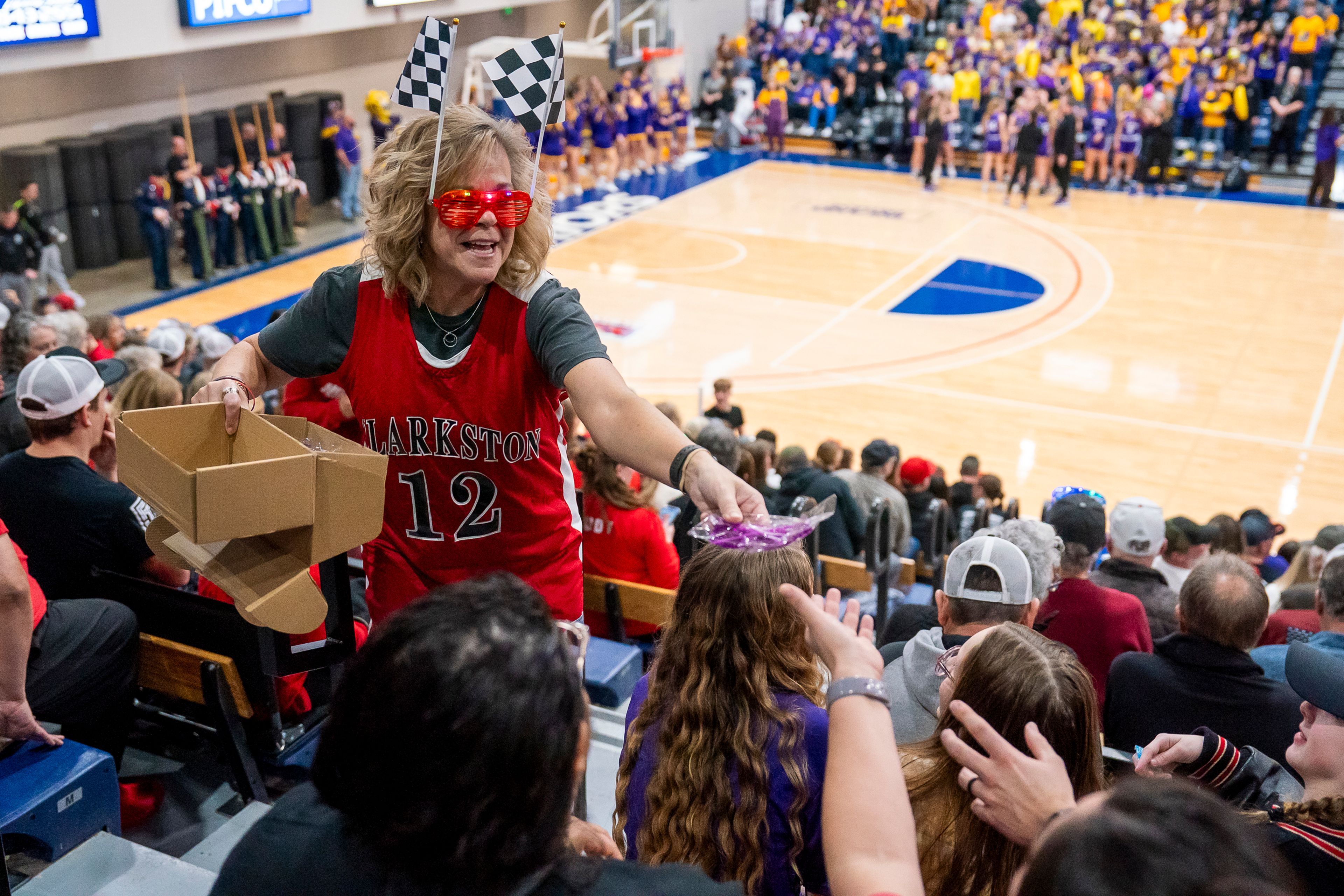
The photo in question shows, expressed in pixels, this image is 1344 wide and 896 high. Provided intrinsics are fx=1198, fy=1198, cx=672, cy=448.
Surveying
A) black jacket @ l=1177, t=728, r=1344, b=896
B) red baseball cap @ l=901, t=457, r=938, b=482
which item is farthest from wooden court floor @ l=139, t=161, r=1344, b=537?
black jacket @ l=1177, t=728, r=1344, b=896

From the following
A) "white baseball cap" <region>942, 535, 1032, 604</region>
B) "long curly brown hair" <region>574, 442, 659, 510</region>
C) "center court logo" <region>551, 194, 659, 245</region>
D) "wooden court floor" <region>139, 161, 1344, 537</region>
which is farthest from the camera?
"center court logo" <region>551, 194, 659, 245</region>

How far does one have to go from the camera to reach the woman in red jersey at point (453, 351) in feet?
8.41

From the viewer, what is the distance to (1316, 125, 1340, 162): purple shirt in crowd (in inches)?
761

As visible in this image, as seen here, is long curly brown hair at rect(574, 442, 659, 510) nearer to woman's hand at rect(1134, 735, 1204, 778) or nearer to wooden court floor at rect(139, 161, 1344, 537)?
woman's hand at rect(1134, 735, 1204, 778)

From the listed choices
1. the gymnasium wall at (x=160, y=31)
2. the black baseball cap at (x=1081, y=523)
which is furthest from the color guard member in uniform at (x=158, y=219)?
the black baseball cap at (x=1081, y=523)

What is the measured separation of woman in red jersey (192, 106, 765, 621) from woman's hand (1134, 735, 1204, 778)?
1.35m

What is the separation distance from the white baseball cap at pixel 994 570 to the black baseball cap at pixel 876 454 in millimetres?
4048

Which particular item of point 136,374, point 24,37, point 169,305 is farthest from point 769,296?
point 136,374

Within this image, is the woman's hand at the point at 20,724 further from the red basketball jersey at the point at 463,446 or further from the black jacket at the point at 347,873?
the black jacket at the point at 347,873

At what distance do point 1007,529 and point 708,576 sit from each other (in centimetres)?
194

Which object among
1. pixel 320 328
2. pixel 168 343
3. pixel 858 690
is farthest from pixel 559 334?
pixel 168 343

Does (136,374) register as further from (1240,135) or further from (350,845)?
(1240,135)

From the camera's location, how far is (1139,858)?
120 centimetres

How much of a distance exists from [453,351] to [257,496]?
51cm
